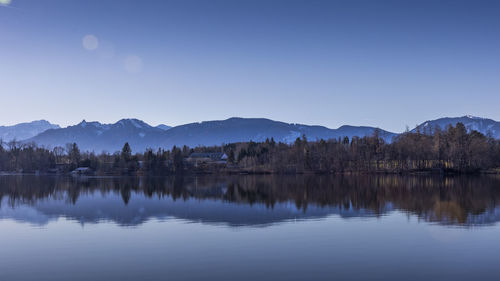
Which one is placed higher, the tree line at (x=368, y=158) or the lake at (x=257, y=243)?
the tree line at (x=368, y=158)

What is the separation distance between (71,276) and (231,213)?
23203 millimetres

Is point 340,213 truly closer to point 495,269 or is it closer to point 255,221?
point 255,221

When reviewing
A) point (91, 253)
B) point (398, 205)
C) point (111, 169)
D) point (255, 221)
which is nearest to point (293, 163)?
point (111, 169)

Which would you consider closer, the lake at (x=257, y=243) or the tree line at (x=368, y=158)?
the lake at (x=257, y=243)

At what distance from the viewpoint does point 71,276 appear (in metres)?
18.4

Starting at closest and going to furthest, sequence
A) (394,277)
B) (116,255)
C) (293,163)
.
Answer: (394,277) → (116,255) → (293,163)

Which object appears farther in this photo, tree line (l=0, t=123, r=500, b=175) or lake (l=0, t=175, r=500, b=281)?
tree line (l=0, t=123, r=500, b=175)

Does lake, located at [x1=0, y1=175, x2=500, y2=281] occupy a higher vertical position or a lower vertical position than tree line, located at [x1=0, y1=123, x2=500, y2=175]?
lower

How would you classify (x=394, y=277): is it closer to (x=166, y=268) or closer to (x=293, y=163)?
(x=166, y=268)

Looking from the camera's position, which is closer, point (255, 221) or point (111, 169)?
point (255, 221)

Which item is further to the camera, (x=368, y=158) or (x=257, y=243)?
(x=368, y=158)

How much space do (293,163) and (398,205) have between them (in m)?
126

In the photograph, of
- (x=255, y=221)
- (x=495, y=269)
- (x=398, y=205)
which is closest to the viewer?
(x=495, y=269)

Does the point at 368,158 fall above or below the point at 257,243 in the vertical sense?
above
